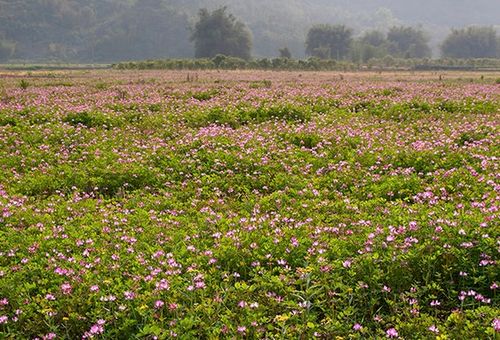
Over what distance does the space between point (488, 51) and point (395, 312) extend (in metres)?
192

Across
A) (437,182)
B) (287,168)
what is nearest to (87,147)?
(287,168)

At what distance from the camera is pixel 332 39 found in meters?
170

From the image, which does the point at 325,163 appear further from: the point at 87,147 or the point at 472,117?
the point at 472,117

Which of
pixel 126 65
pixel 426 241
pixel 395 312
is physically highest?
pixel 126 65

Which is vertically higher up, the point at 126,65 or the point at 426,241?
the point at 126,65

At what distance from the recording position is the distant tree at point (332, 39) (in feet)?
552

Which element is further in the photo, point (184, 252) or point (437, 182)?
point (437, 182)

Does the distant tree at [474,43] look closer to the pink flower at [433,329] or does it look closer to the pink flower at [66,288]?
the pink flower at [433,329]

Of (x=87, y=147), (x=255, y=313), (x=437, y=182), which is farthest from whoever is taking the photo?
(x=87, y=147)

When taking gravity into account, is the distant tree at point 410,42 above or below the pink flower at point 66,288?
above

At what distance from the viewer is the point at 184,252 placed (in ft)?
22.5

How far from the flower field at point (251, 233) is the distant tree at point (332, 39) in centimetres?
15969

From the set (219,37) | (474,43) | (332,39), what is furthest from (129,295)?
(474,43)

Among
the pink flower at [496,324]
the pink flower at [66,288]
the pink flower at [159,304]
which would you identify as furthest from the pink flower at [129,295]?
the pink flower at [496,324]
